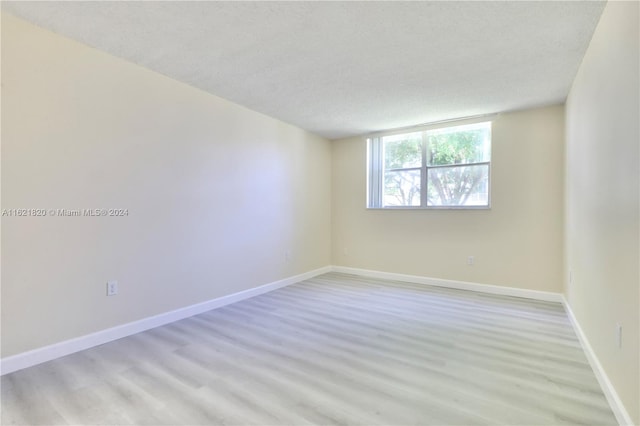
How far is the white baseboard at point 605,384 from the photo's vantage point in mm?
1507

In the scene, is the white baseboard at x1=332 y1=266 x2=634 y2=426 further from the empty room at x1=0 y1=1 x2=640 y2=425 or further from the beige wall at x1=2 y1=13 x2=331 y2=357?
the beige wall at x1=2 y1=13 x2=331 y2=357

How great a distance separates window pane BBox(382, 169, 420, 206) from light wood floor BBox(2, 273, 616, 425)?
1.96 metres

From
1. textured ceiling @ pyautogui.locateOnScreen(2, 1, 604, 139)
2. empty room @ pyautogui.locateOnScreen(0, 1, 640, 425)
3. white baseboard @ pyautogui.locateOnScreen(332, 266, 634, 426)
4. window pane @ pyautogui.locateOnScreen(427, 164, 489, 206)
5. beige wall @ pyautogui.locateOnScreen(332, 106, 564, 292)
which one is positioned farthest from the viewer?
window pane @ pyautogui.locateOnScreen(427, 164, 489, 206)

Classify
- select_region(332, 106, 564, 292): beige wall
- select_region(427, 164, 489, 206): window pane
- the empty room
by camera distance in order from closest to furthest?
the empty room, select_region(332, 106, 564, 292): beige wall, select_region(427, 164, 489, 206): window pane

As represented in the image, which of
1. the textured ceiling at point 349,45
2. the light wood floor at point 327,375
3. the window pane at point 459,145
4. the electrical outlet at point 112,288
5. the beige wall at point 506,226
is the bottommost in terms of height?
the light wood floor at point 327,375

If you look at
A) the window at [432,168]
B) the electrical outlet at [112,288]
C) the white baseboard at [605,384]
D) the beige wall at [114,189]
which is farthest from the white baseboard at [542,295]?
the electrical outlet at [112,288]

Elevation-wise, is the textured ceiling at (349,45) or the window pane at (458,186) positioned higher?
the textured ceiling at (349,45)

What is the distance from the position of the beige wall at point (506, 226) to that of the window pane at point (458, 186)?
0.12 metres

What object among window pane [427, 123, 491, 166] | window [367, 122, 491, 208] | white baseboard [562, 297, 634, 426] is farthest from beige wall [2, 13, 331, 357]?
white baseboard [562, 297, 634, 426]

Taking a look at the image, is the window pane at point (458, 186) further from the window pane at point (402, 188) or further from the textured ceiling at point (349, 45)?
the textured ceiling at point (349, 45)

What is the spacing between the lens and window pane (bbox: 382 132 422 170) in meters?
4.66

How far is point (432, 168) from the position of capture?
4.50m

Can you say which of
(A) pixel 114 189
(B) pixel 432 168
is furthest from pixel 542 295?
(A) pixel 114 189

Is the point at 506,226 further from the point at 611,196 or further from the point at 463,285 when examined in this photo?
the point at 611,196
